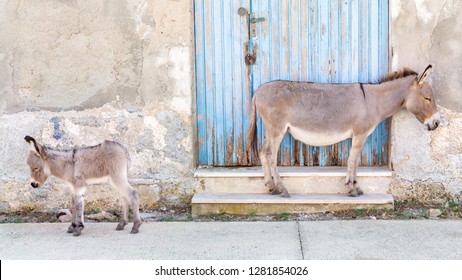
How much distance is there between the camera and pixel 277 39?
682 centimetres

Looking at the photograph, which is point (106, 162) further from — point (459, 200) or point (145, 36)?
point (459, 200)

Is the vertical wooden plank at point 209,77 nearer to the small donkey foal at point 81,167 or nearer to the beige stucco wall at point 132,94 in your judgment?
the beige stucco wall at point 132,94

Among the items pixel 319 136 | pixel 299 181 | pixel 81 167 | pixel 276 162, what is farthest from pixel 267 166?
pixel 81 167

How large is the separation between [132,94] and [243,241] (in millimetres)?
2019

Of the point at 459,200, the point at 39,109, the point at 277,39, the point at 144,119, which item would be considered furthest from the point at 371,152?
the point at 39,109

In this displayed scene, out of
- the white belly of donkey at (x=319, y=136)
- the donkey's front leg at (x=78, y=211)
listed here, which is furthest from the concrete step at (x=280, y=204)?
the donkey's front leg at (x=78, y=211)

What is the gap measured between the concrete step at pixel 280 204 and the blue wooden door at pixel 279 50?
0.69 m

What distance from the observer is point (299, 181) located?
6.71 meters

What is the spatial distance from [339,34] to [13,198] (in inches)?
150

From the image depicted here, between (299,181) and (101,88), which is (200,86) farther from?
(299,181)

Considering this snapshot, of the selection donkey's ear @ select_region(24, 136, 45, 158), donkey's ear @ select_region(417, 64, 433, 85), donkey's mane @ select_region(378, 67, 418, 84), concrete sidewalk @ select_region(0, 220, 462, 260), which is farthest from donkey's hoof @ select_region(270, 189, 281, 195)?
donkey's ear @ select_region(24, 136, 45, 158)

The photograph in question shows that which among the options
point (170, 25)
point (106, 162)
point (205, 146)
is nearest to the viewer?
point (106, 162)

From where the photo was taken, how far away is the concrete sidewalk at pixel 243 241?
537cm

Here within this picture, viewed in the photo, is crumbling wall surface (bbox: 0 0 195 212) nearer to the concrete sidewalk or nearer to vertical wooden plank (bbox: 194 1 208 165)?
vertical wooden plank (bbox: 194 1 208 165)
